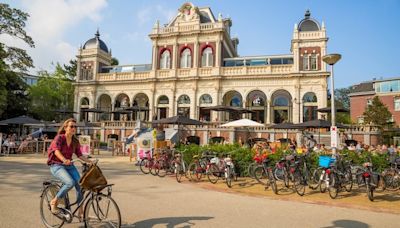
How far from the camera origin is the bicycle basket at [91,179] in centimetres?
455

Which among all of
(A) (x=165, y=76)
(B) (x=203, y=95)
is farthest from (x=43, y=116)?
(B) (x=203, y=95)

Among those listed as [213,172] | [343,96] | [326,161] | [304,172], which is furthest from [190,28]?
[343,96]

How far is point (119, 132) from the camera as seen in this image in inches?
1266

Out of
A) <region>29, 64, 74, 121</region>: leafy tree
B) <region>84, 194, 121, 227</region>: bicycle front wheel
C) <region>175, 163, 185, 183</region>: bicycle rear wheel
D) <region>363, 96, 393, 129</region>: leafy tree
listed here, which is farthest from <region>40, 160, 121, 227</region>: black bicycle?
<region>29, 64, 74, 121</region>: leafy tree

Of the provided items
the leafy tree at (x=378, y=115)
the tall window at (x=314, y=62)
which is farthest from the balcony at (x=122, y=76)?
the leafy tree at (x=378, y=115)

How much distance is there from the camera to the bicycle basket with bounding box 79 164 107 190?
4551 millimetres

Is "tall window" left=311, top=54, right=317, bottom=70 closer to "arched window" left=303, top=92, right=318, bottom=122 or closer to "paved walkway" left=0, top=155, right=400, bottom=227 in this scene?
"arched window" left=303, top=92, right=318, bottom=122

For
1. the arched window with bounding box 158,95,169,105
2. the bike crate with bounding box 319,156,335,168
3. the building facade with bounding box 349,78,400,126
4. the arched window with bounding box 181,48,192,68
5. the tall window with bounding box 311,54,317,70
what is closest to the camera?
the bike crate with bounding box 319,156,335,168

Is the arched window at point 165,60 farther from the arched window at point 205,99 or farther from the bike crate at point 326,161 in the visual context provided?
the bike crate at point 326,161

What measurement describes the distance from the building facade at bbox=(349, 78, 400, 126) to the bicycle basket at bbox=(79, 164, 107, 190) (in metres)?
44.9

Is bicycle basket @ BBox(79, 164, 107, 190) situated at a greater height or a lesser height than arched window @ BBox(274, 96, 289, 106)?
lesser

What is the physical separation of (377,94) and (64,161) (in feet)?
165

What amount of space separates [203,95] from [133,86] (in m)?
9.89

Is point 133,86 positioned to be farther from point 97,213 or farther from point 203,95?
point 97,213
